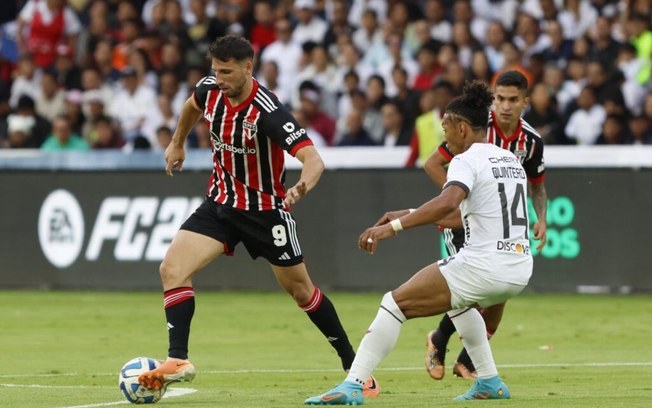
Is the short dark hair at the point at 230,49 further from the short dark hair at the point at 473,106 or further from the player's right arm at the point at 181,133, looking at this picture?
the short dark hair at the point at 473,106

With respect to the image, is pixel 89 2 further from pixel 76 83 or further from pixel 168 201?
pixel 168 201

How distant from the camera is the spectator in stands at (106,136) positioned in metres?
22.4

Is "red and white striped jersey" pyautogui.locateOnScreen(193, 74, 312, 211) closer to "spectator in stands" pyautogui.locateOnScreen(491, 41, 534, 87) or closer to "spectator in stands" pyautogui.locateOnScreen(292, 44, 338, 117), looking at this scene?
"spectator in stands" pyautogui.locateOnScreen(491, 41, 534, 87)

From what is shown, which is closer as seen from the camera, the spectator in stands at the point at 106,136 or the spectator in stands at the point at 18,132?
the spectator in stands at the point at 106,136

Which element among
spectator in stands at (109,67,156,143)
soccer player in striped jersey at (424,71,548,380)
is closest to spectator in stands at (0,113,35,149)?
spectator in stands at (109,67,156,143)

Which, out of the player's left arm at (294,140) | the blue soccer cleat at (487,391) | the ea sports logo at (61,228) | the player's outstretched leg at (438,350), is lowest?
the ea sports logo at (61,228)

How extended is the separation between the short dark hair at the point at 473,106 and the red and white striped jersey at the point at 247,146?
1.21m

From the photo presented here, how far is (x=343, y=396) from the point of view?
863 centimetres

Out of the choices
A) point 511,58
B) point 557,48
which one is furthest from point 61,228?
point 557,48

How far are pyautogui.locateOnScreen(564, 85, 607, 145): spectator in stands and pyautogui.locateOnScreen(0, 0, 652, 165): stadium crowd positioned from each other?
0.02m

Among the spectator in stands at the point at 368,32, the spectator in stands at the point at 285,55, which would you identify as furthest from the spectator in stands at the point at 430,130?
the spectator in stands at the point at 285,55

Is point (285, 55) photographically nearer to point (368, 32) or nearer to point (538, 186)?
point (368, 32)

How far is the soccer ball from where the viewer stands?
8969 millimetres

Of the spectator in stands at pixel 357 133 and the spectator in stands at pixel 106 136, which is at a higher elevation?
the spectator in stands at pixel 357 133
